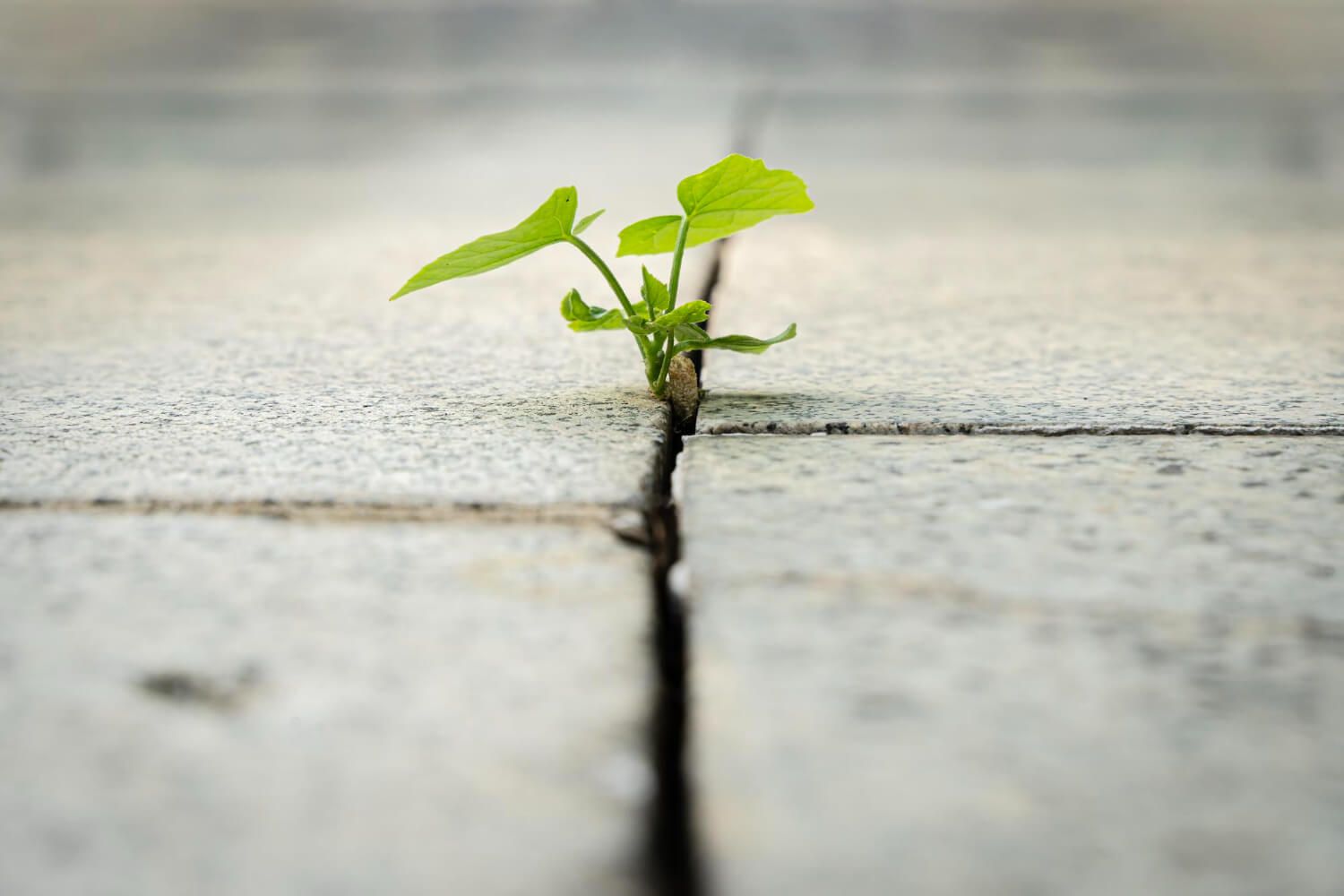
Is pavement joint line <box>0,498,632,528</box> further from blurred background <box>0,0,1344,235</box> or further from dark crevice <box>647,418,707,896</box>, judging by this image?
blurred background <box>0,0,1344,235</box>

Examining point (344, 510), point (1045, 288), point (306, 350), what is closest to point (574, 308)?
point (344, 510)

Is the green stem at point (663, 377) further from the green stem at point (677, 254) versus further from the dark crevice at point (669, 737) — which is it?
the dark crevice at point (669, 737)

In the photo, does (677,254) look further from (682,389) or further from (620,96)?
(620,96)

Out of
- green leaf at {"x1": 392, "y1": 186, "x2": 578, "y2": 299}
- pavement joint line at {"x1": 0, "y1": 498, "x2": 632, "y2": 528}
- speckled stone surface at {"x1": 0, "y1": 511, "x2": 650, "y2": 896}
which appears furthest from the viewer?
green leaf at {"x1": 392, "y1": 186, "x2": 578, "y2": 299}

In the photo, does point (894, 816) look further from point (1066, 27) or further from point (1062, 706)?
point (1066, 27)

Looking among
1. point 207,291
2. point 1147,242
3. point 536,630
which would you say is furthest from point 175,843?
point 1147,242

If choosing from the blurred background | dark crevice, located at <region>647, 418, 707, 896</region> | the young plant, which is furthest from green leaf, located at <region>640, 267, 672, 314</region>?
the blurred background

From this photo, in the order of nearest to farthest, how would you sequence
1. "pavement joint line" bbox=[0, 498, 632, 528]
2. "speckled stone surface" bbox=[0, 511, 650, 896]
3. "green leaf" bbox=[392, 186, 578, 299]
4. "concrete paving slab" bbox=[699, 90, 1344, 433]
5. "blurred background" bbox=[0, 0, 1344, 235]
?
"speckled stone surface" bbox=[0, 511, 650, 896], "pavement joint line" bbox=[0, 498, 632, 528], "green leaf" bbox=[392, 186, 578, 299], "concrete paving slab" bbox=[699, 90, 1344, 433], "blurred background" bbox=[0, 0, 1344, 235]
